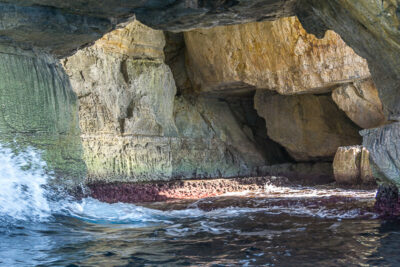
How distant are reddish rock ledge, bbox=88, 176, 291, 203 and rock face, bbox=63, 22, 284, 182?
1.55m

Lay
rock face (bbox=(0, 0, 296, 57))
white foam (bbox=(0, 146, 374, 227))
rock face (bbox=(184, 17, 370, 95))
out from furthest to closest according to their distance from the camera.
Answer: rock face (bbox=(184, 17, 370, 95))
white foam (bbox=(0, 146, 374, 227))
rock face (bbox=(0, 0, 296, 57))

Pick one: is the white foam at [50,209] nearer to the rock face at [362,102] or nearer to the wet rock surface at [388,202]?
the wet rock surface at [388,202]

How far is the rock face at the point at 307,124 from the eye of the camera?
672 inches

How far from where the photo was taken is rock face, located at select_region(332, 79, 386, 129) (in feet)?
45.0

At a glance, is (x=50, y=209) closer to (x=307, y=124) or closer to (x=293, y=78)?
(x=293, y=78)

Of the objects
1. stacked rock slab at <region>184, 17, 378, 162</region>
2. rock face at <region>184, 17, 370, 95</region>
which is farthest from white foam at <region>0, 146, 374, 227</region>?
stacked rock slab at <region>184, 17, 378, 162</region>

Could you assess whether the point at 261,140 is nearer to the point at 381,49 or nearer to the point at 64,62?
the point at 64,62

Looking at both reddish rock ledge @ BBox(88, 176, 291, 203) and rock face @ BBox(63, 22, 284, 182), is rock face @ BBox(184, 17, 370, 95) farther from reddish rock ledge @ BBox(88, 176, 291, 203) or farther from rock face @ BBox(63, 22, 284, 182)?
reddish rock ledge @ BBox(88, 176, 291, 203)

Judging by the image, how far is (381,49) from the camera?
19.8 ft

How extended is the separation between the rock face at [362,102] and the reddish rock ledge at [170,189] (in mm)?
3307

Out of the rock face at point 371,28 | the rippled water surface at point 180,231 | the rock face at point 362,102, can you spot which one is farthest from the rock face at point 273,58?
the rock face at point 371,28

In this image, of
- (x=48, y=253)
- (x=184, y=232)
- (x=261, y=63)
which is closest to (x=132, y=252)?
(x=48, y=253)

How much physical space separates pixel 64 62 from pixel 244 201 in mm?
7083

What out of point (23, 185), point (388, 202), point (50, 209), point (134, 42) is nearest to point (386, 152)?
point (388, 202)
